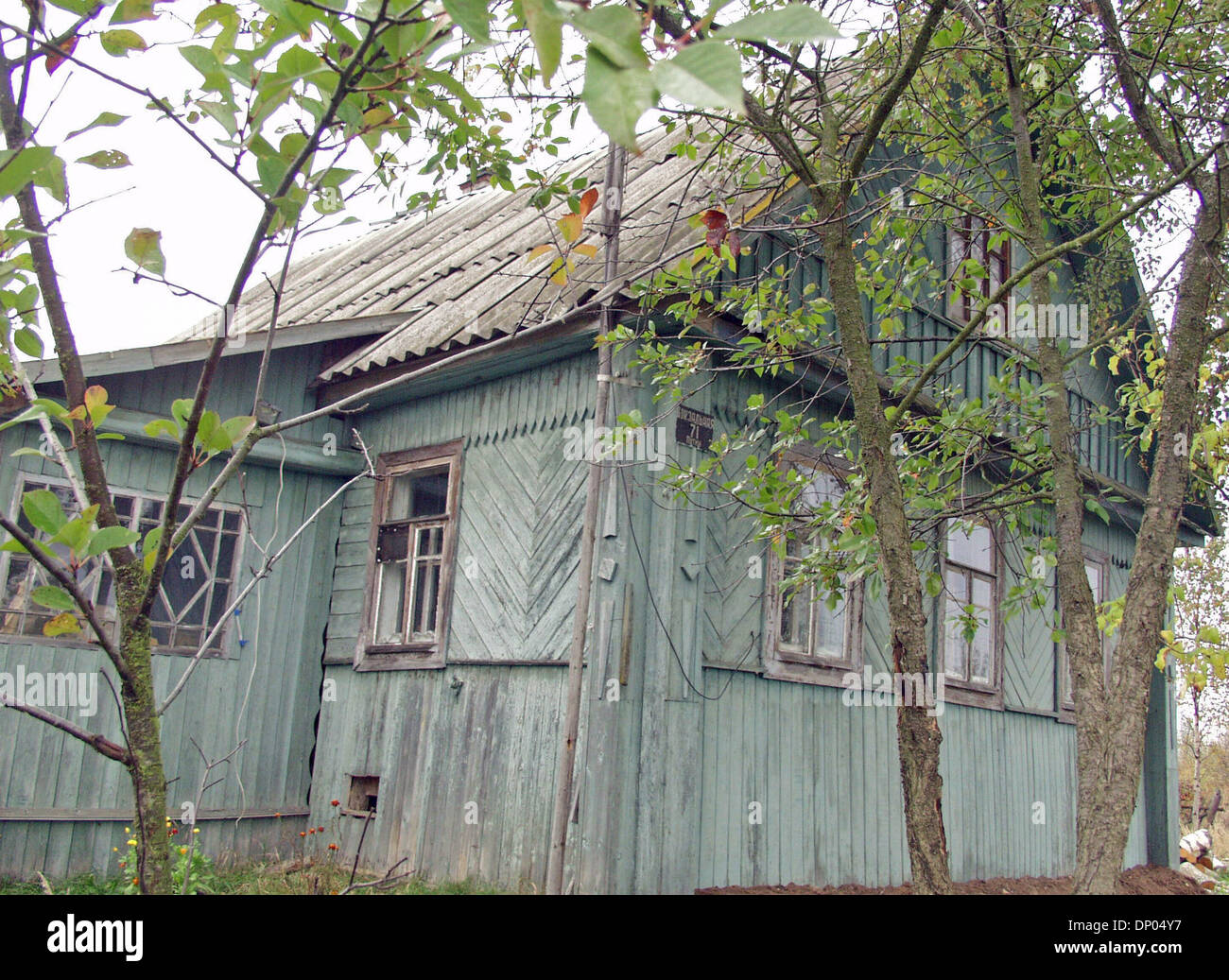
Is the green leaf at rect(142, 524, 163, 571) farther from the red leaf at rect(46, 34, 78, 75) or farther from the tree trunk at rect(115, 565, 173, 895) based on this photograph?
the red leaf at rect(46, 34, 78, 75)

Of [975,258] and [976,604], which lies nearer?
[975,258]

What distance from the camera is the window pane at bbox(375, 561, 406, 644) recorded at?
8000mm

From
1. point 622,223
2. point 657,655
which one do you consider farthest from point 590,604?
point 622,223

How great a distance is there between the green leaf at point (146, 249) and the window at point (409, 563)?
6.14 m

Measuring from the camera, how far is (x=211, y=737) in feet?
25.1

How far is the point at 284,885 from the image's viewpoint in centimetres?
671

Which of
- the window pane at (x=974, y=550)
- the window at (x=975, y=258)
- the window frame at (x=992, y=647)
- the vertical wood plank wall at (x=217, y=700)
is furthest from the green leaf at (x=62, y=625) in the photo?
the window pane at (x=974, y=550)

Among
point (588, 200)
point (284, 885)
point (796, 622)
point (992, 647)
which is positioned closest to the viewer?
point (588, 200)

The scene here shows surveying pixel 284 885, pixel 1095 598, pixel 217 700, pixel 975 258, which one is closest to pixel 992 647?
pixel 1095 598

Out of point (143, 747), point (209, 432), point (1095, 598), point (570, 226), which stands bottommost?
point (143, 747)

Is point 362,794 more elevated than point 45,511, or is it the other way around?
point 45,511

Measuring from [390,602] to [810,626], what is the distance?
10.3 feet

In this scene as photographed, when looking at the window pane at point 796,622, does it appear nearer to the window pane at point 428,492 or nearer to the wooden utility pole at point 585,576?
the wooden utility pole at point 585,576

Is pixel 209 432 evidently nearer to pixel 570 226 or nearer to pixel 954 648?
pixel 570 226
